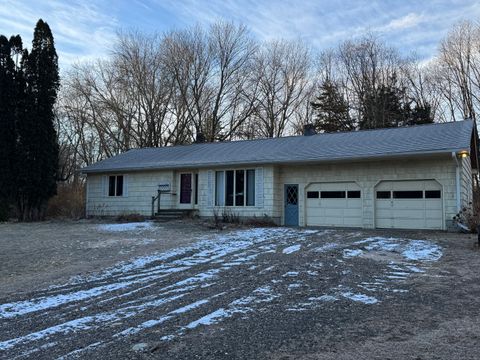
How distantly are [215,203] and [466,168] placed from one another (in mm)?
9950

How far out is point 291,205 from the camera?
18.4 meters

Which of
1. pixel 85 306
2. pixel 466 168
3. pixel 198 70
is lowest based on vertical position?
pixel 85 306

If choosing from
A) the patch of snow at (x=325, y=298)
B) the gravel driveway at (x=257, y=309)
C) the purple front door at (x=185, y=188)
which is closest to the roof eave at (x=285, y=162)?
the purple front door at (x=185, y=188)

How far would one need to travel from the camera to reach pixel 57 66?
23.9 meters

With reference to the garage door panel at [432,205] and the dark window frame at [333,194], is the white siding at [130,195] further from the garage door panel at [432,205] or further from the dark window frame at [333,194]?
the garage door panel at [432,205]

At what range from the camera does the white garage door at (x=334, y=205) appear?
17.0m

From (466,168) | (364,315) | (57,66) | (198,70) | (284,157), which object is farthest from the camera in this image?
(198,70)

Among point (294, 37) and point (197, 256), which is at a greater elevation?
point (294, 37)

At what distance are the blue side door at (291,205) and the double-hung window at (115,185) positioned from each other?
873 centimetres

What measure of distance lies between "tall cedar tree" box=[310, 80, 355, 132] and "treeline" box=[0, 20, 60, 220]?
19851 mm

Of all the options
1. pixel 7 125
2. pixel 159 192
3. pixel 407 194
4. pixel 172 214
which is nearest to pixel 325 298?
pixel 407 194

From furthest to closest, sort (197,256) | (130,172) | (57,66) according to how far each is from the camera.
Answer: (57,66) < (130,172) < (197,256)

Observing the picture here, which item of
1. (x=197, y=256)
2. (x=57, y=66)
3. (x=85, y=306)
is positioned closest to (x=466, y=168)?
(x=197, y=256)

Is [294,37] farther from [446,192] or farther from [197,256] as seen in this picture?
[197,256]
